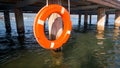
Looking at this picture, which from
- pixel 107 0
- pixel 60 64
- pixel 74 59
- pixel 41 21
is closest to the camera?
pixel 41 21

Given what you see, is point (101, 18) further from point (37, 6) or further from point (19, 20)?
point (19, 20)

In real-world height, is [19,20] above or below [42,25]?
above

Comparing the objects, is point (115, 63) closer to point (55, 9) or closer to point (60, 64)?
point (60, 64)

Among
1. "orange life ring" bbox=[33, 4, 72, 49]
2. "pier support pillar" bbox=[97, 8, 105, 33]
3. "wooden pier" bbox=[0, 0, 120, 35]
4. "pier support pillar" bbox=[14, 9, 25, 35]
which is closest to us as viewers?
"orange life ring" bbox=[33, 4, 72, 49]

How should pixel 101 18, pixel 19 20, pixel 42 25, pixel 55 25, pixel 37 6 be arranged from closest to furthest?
pixel 42 25 < pixel 55 25 < pixel 37 6 < pixel 19 20 < pixel 101 18

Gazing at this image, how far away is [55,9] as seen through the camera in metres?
5.06

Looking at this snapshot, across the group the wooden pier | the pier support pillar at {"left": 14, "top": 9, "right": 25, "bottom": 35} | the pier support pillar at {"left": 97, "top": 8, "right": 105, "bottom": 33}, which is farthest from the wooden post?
the pier support pillar at {"left": 97, "top": 8, "right": 105, "bottom": 33}

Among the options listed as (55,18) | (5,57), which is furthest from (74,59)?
(5,57)

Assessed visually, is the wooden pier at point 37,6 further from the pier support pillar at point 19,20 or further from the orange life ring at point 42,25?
the orange life ring at point 42,25

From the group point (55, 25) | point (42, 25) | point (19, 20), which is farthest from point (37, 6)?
point (42, 25)

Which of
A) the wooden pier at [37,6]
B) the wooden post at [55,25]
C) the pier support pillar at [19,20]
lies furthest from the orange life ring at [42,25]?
the pier support pillar at [19,20]

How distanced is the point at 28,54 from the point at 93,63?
2404mm

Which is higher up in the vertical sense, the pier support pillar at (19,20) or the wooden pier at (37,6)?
the wooden pier at (37,6)

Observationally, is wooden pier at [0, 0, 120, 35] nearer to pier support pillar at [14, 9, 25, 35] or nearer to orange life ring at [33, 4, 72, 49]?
pier support pillar at [14, 9, 25, 35]
